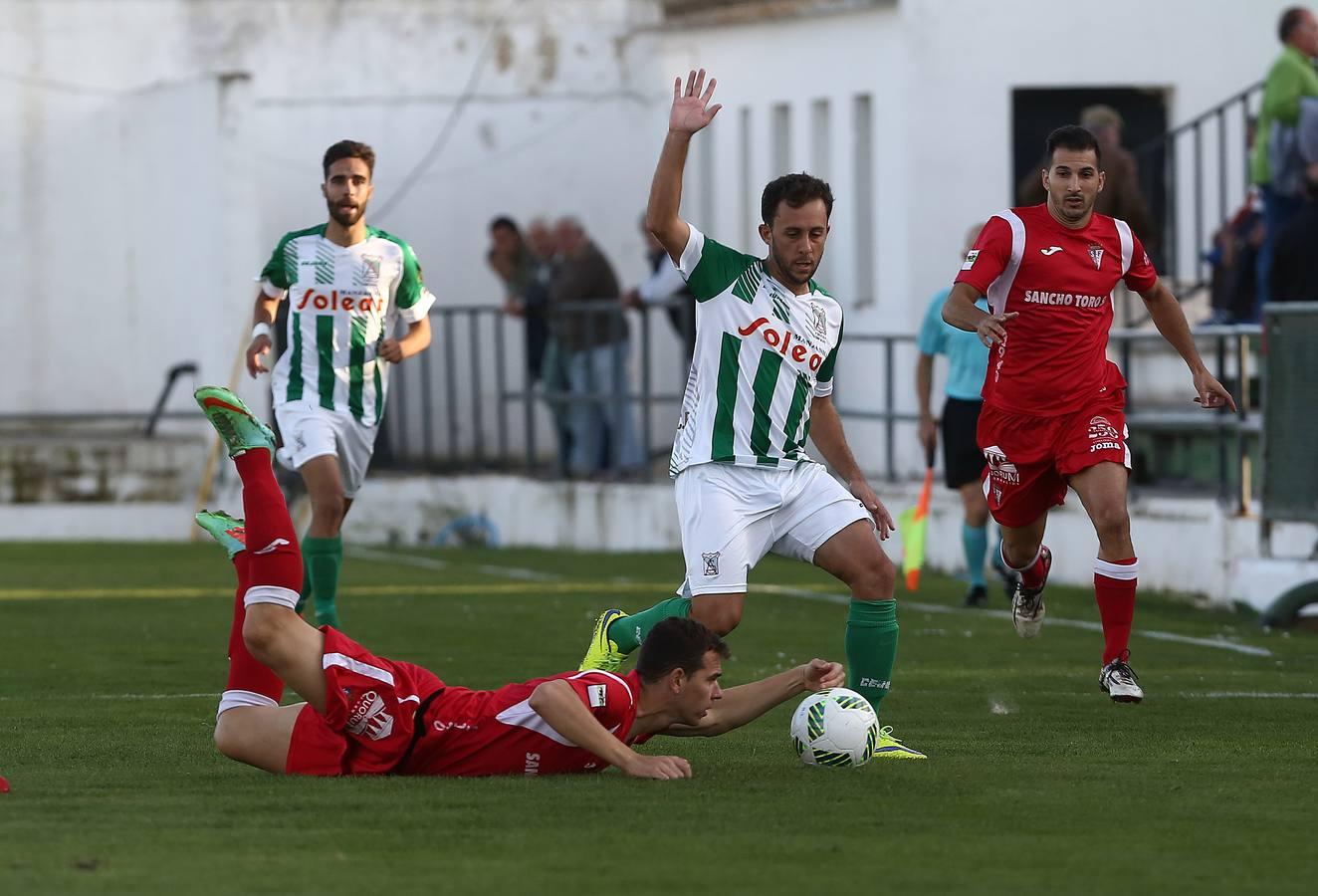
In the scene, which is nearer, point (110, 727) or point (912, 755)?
point (912, 755)

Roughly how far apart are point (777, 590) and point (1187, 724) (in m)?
7.19

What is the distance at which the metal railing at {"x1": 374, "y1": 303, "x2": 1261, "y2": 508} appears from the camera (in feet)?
60.9

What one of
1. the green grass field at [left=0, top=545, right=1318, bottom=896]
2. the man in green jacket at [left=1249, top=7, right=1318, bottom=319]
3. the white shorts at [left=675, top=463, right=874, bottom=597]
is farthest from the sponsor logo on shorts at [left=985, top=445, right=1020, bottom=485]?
the man in green jacket at [left=1249, top=7, right=1318, bottom=319]

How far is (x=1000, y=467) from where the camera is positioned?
9.74 m

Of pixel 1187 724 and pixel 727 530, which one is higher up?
pixel 727 530

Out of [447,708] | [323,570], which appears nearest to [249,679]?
[447,708]

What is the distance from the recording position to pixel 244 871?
5770mm

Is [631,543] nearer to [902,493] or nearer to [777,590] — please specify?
[902,493]

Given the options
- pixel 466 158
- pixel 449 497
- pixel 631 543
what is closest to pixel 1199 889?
pixel 631 543

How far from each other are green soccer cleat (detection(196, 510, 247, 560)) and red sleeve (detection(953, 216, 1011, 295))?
289 centimetres

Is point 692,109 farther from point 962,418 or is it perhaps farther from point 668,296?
point 668,296

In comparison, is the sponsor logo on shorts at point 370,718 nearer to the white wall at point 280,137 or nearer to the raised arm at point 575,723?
the raised arm at point 575,723

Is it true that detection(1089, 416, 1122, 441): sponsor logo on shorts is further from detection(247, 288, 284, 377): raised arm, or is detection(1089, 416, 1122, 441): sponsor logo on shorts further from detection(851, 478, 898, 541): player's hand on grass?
detection(247, 288, 284, 377): raised arm

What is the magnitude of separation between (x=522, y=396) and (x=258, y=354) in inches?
426
